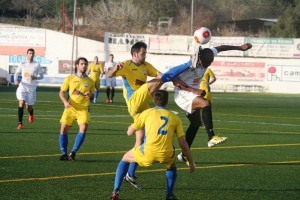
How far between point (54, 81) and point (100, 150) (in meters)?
49.9

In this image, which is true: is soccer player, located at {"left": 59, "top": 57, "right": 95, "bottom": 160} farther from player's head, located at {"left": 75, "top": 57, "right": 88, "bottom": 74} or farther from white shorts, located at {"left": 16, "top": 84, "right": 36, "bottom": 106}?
white shorts, located at {"left": 16, "top": 84, "right": 36, "bottom": 106}

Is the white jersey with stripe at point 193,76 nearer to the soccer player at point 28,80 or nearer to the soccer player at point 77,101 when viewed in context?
the soccer player at point 77,101

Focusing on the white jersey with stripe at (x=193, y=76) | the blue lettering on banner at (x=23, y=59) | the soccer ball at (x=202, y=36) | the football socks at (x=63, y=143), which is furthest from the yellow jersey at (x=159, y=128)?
the blue lettering on banner at (x=23, y=59)

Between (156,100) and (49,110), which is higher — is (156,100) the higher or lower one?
the higher one

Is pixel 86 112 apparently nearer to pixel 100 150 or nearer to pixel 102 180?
pixel 100 150

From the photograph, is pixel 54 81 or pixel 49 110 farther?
pixel 54 81

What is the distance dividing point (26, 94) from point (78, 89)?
26.9 ft

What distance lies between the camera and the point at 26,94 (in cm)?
2378

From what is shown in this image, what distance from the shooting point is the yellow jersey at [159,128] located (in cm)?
1050

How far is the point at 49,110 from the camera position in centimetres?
3061

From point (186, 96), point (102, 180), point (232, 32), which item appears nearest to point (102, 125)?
point (186, 96)

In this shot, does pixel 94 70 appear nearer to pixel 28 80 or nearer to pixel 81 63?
pixel 28 80

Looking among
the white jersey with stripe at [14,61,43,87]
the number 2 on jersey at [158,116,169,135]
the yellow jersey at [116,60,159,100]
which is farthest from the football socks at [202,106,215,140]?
the white jersey with stripe at [14,61,43,87]

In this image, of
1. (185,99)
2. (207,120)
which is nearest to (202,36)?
(185,99)
